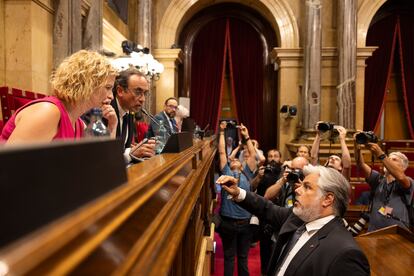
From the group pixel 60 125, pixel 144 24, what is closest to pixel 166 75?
pixel 144 24

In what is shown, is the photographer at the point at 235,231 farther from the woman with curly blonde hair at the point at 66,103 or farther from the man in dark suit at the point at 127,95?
the woman with curly blonde hair at the point at 66,103

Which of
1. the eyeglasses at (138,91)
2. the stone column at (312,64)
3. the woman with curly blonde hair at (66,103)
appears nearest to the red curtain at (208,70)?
the stone column at (312,64)

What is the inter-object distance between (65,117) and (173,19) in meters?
7.91

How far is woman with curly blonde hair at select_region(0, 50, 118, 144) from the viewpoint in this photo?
4.24ft

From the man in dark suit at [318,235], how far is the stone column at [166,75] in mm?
6466

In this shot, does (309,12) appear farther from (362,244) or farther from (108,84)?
(108,84)

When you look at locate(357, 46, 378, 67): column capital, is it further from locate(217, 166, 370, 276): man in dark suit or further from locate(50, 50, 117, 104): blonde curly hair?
locate(50, 50, 117, 104): blonde curly hair

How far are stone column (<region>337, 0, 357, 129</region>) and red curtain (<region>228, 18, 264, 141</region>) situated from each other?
2754 mm

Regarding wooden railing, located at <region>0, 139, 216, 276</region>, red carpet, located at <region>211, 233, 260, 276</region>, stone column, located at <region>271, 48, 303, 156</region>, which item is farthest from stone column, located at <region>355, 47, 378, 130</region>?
wooden railing, located at <region>0, 139, 216, 276</region>

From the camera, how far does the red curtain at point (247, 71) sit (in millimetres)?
10312

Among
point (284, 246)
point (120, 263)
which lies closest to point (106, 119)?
point (284, 246)

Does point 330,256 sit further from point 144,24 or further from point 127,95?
point 144,24

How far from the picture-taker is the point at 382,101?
33.3 ft

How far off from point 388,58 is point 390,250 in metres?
8.76
